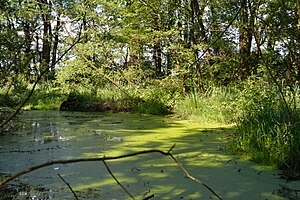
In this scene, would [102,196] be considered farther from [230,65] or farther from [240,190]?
[230,65]

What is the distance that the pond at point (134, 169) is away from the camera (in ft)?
6.77

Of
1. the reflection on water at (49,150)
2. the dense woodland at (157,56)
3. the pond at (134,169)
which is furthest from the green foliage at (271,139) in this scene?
the dense woodland at (157,56)

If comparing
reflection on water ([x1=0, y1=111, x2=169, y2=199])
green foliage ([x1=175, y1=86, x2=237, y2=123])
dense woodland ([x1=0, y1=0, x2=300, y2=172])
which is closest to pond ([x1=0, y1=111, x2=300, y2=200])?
reflection on water ([x1=0, y1=111, x2=169, y2=199])

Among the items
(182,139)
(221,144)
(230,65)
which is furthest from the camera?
(230,65)

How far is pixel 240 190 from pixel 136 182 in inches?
26.9

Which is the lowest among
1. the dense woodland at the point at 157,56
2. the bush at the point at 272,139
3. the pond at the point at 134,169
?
the pond at the point at 134,169

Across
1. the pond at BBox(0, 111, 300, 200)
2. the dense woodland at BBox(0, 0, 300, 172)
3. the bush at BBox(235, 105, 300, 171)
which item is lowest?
the pond at BBox(0, 111, 300, 200)

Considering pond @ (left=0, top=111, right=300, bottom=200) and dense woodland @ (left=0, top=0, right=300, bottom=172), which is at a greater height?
dense woodland @ (left=0, top=0, right=300, bottom=172)

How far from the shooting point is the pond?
2.06 metres

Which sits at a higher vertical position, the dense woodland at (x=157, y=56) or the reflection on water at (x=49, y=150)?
the dense woodland at (x=157, y=56)

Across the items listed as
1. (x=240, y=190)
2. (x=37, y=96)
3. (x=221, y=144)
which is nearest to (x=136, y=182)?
(x=240, y=190)

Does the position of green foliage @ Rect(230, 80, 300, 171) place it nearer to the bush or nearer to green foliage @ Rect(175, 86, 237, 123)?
the bush

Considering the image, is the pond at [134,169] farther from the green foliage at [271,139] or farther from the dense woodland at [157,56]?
the dense woodland at [157,56]

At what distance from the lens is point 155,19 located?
8125 mm
